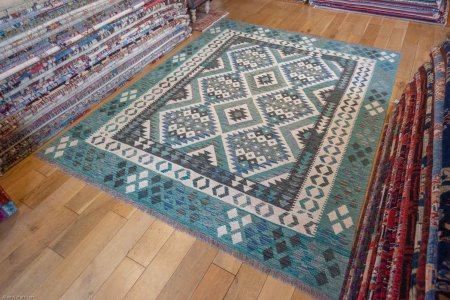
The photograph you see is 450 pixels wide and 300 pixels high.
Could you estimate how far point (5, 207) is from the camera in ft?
4.92

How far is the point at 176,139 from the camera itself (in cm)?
193

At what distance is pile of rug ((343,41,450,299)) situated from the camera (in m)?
0.75

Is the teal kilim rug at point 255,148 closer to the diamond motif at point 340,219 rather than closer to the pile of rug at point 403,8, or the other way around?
the diamond motif at point 340,219

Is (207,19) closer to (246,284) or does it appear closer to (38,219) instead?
(38,219)

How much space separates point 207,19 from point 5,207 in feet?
8.57

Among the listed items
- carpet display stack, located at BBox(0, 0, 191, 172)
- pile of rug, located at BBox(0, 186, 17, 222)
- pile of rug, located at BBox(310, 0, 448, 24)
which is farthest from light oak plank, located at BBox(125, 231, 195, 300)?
pile of rug, located at BBox(310, 0, 448, 24)

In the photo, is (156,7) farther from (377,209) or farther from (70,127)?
(377,209)

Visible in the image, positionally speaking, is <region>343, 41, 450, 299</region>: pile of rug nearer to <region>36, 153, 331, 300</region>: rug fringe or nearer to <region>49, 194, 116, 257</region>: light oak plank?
<region>36, 153, 331, 300</region>: rug fringe

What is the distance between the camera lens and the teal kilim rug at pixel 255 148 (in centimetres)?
142

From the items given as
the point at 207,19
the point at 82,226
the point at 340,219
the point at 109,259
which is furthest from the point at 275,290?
the point at 207,19

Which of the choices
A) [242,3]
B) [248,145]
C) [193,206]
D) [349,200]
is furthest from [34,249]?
[242,3]

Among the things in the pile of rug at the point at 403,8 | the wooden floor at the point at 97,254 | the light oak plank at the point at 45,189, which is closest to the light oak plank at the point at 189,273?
the wooden floor at the point at 97,254

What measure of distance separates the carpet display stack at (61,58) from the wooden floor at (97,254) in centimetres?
25

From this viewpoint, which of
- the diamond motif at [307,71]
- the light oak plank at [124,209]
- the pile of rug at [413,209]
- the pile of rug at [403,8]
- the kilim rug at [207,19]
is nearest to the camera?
the pile of rug at [413,209]
